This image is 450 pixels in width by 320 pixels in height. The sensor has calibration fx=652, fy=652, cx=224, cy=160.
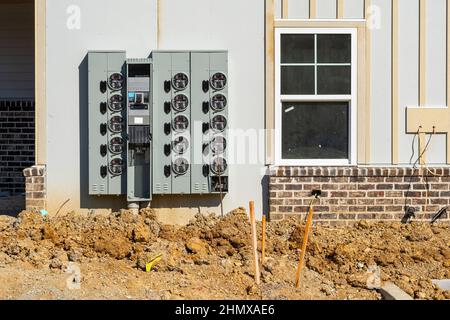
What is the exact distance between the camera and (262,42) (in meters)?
8.73

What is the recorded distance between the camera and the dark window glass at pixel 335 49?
8711mm

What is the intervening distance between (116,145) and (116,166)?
0.28 metres

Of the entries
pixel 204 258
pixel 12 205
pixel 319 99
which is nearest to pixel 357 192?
pixel 319 99

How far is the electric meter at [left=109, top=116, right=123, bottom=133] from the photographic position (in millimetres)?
8578

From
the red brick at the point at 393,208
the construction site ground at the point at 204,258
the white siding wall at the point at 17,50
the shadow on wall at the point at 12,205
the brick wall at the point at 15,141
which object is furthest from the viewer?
the white siding wall at the point at 17,50

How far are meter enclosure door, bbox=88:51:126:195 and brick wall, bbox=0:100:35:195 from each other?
4222mm

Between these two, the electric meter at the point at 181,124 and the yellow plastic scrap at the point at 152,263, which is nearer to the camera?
the yellow plastic scrap at the point at 152,263

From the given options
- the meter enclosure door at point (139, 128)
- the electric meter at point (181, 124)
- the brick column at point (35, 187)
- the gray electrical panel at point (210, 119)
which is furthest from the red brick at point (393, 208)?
the brick column at point (35, 187)

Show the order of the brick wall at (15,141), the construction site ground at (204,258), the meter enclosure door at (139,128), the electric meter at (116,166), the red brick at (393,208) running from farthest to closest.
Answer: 1. the brick wall at (15,141)
2. the red brick at (393,208)
3. the electric meter at (116,166)
4. the meter enclosure door at (139,128)
5. the construction site ground at (204,258)

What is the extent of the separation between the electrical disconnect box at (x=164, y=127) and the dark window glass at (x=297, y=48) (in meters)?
0.85

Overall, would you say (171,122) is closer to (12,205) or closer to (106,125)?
(106,125)

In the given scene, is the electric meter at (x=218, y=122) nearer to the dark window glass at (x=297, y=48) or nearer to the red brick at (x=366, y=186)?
the dark window glass at (x=297, y=48)

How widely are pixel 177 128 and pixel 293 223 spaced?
197cm
